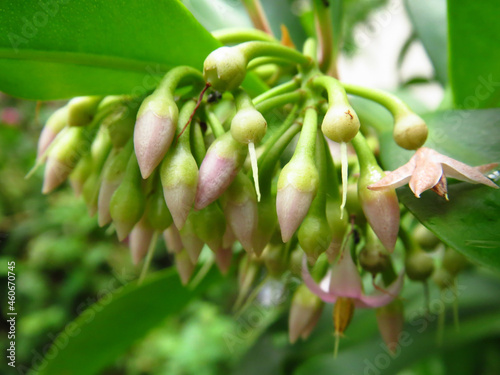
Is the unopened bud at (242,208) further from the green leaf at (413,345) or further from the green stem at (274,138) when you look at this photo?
the green leaf at (413,345)

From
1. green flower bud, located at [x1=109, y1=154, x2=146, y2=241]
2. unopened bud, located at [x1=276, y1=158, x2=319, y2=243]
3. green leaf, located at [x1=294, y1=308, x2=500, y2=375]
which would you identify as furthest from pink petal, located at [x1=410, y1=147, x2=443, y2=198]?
green leaf, located at [x1=294, y1=308, x2=500, y2=375]

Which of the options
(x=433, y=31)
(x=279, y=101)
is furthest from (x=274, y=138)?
(x=433, y=31)

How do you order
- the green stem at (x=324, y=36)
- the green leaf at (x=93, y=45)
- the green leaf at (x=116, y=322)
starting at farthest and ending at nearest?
the green leaf at (x=116, y=322) < the green stem at (x=324, y=36) < the green leaf at (x=93, y=45)

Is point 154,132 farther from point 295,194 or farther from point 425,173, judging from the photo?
point 425,173

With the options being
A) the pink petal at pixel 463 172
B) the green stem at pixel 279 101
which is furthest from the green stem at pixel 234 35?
the pink petal at pixel 463 172

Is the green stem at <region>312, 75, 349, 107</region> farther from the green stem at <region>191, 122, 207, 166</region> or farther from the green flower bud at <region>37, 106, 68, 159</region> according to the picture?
the green flower bud at <region>37, 106, 68, 159</region>

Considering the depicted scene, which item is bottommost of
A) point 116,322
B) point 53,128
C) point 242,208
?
point 116,322
